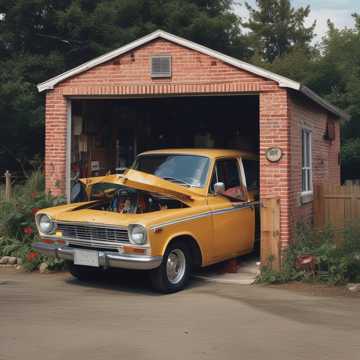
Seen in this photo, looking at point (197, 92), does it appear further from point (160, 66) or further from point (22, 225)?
point (22, 225)

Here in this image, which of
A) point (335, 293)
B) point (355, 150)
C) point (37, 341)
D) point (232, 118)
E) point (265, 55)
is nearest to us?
point (37, 341)

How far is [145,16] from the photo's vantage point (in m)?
26.9

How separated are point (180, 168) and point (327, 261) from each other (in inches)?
101

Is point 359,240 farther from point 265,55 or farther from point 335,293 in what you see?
point 265,55

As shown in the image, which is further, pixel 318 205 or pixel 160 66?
pixel 318 205

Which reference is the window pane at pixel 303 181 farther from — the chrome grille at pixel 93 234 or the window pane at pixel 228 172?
the chrome grille at pixel 93 234

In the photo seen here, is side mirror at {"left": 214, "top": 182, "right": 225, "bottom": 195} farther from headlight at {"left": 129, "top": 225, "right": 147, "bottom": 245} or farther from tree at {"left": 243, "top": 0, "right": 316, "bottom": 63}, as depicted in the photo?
tree at {"left": 243, "top": 0, "right": 316, "bottom": 63}

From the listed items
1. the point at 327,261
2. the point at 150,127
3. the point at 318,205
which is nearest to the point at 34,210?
the point at 150,127

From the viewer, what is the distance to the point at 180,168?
9359 mm

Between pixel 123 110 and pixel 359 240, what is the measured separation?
632 centimetres

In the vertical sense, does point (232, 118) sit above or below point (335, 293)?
above

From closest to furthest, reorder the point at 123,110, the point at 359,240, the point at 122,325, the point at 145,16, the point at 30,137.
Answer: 1. the point at 122,325
2. the point at 359,240
3. the point at 123,110
4. the point at 30,137
5. the point at 145,16

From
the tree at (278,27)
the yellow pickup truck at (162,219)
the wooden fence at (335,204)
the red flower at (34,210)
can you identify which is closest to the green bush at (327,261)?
the yellow pickup truck at (162,219)

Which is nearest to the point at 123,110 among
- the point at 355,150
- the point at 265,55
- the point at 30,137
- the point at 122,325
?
the point at 122,325
